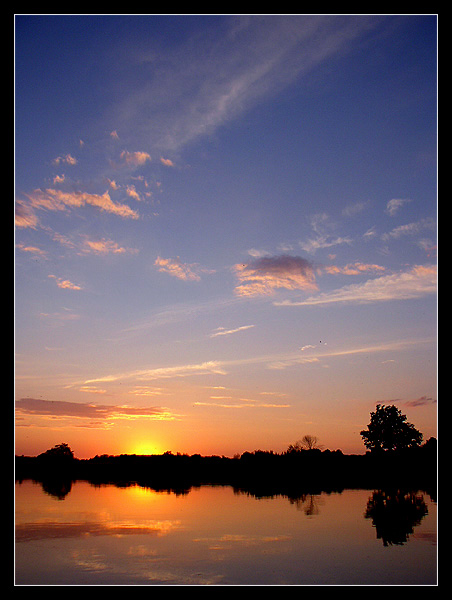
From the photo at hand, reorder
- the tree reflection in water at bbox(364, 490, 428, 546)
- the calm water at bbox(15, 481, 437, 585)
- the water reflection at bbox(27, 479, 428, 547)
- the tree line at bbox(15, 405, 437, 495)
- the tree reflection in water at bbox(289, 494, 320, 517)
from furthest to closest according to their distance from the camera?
the tree line at bbox(15, 405, 437, 495) < the tree reflection in water at bbox(289, 494, 320, 517) < the water reflection at bbox(27, 479, 428, 547) < the tree reflection in water at bbox(364, 490, 428, 546) < the calm water at bbox(15, 481, 437, 585)

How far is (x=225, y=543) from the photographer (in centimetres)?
1884

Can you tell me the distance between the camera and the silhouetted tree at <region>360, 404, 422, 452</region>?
7938cm

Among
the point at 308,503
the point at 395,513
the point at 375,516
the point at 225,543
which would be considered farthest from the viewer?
the point at 308,503

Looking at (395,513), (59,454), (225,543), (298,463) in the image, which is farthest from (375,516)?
(59,454)

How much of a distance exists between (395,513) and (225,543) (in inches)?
508

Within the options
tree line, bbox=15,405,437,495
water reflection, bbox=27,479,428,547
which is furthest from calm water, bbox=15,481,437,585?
tree line, bbox=15,405,437,495

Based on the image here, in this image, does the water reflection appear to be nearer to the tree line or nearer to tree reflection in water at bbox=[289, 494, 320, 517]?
tree reflection in water at bbox=[289, 494, 320, 517]

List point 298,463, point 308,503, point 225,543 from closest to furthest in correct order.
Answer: point 225,543
point 308,503
point 298,463

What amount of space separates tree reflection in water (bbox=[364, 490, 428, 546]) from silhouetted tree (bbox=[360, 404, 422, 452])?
139 feet

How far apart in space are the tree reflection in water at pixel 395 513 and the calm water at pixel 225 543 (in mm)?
57

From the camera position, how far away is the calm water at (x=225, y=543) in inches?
577

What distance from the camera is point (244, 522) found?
23641mm

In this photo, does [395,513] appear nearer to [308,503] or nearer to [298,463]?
[308,503]
